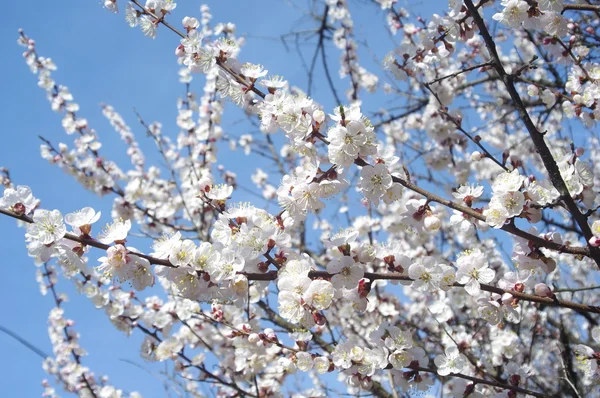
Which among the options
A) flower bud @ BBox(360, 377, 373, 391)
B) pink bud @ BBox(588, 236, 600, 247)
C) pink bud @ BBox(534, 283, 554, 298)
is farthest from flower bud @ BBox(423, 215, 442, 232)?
flower bud @ BBox(360, 377, 373, 391)

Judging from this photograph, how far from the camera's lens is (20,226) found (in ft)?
15.3

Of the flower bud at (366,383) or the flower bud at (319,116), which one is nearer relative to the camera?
the flower bud at (319,116)

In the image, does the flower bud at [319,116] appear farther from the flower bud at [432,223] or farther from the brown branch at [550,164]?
Result: the brown branch at [550,164]

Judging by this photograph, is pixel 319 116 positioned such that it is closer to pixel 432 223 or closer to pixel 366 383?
pixel 432 223

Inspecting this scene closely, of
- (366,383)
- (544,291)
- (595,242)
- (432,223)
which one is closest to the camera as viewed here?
(595,242)

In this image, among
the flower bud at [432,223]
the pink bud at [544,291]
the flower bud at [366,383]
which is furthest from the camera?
the flower bud at [366,383]

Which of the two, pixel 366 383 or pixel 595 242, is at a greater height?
pixel 595 242

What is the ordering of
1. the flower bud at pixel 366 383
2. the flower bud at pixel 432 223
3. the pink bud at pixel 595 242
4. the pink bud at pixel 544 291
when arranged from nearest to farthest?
the pink bud at pixel 595 242 → the pink bud at pixel 544 291 → the flower bud at pixel 432 223 → the flower bud at pixel 366 383

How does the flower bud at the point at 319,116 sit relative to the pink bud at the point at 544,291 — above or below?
above

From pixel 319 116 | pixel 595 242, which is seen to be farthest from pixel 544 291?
pixel 319 116

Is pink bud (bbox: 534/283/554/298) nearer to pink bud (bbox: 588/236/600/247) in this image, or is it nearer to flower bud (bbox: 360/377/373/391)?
pink bud (bbox: 588/236/600/247)

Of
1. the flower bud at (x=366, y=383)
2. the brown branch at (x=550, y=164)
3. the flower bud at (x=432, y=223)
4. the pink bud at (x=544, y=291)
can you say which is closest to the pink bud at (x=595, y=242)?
the brown branch at (x=550, y=164)

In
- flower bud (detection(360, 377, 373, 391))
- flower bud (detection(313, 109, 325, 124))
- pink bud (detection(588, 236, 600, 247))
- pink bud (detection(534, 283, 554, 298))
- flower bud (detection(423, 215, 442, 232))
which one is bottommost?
flower bud (detection(360, 377, 373, 391))

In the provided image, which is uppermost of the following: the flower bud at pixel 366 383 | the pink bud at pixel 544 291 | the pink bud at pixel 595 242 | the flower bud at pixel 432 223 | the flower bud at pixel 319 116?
the flower bud at pixel 319 116
